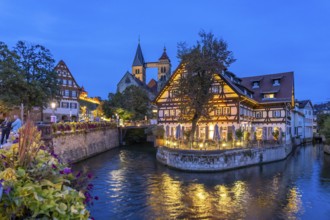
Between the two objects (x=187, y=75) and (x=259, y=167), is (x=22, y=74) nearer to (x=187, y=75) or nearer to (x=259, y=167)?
(x=187, y=75)

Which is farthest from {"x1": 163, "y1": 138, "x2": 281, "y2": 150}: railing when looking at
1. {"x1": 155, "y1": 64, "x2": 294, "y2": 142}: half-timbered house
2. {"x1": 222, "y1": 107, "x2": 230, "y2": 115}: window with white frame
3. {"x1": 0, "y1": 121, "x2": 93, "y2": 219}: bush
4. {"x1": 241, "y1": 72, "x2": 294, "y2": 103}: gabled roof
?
{"x1": 0, "y1": 121, "x2": 93, "y2": 219}: bush

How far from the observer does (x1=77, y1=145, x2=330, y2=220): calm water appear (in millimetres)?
15445

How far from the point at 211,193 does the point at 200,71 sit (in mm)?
17513

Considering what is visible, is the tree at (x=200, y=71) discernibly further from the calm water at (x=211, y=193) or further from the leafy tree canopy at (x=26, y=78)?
the leafy tree canopy at (x=26, y=78)

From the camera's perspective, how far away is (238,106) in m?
38.4

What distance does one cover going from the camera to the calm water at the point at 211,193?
50.7ft

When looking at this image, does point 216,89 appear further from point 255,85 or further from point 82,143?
point 82,143

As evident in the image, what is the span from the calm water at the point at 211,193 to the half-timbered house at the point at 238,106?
10.9 metres

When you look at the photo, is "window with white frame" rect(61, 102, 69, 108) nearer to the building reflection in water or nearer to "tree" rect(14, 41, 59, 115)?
"tree" rect(14, 41, 59, 115)

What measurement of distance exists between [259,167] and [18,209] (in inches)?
1232

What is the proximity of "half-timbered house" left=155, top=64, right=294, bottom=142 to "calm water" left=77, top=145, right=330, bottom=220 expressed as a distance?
10868mm

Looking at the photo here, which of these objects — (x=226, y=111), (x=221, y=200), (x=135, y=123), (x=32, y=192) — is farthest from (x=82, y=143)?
(x=32, y=192)

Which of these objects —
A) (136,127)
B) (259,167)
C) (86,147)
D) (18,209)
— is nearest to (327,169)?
(259,167)

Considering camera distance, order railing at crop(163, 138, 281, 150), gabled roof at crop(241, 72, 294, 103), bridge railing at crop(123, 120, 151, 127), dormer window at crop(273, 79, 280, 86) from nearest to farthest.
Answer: railing at crop(163, 138, 281, 150) → gabled roof at crop(241, 72, 294, 103) → dormer window at crop(273, 79, 280, 86) → bridge railing at crop(123, 120, 151, 127)
